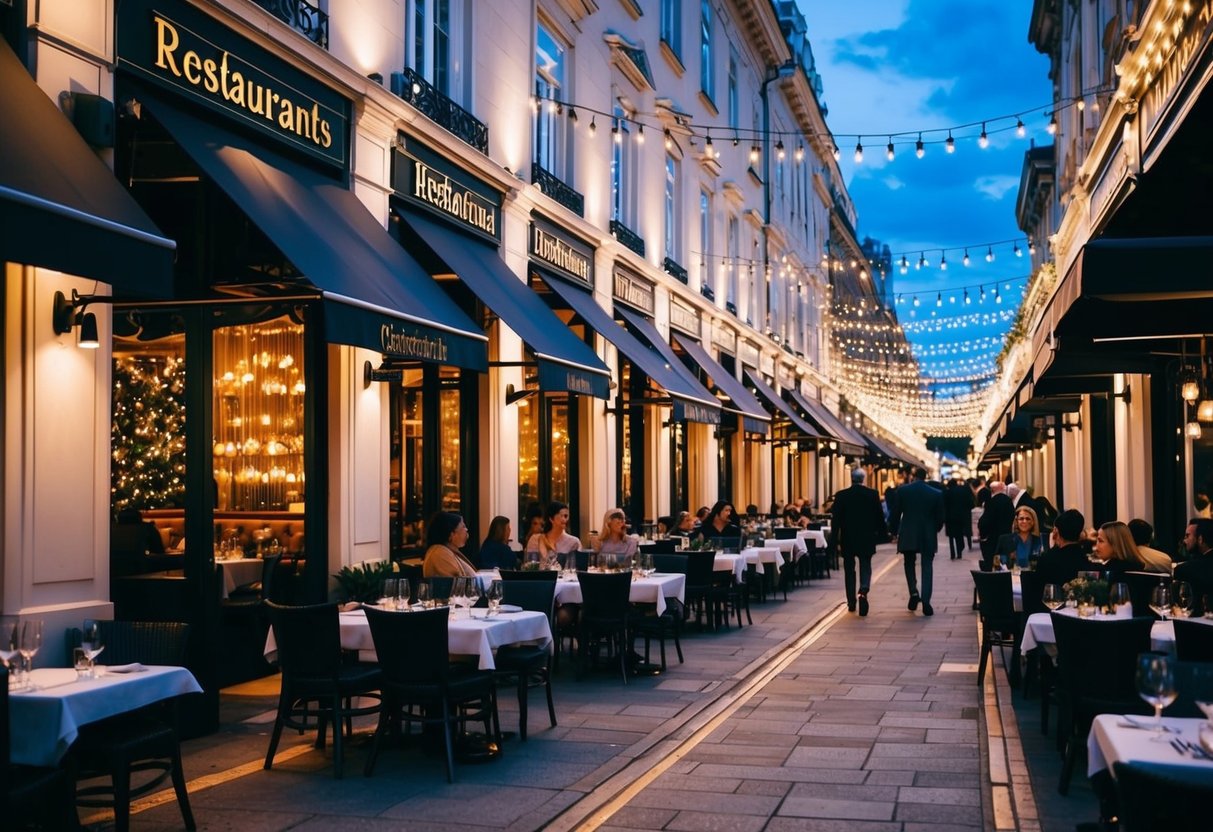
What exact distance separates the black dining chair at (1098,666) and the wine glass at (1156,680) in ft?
7.10

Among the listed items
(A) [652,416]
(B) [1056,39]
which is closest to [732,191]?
(A) [652,416]

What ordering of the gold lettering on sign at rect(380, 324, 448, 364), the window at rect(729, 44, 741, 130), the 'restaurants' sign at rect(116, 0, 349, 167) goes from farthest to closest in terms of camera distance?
the window at rect(729, 44, 741, 130) < the gold lettering on sign at rect(380, 324, 448, 364) < the 'restaurants' sign at rect(116, 0, 349, 167)

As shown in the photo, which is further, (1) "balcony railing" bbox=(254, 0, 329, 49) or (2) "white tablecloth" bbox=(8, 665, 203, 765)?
(1) "balcony railing" bbox=(254, 0, 329, 49)

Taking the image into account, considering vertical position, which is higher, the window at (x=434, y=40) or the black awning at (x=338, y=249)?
the window at (x=434, y=40)

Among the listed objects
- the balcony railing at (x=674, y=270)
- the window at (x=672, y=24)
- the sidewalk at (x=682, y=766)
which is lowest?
the sidewalk at (x=682, y=766)

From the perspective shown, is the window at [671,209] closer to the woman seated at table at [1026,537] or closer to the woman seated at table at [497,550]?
the woman seated at table at [1026,537]

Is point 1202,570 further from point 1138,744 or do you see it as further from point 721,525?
point 721,525

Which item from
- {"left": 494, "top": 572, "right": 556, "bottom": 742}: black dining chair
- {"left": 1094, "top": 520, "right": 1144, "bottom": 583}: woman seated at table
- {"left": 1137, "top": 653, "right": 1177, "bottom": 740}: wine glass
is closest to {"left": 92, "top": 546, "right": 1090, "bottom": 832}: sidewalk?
{"left": 494, "top": 572, "right": 556, "bottom": 742}: black dining chair

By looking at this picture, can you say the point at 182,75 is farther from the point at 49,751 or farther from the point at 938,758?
the point at 938,758

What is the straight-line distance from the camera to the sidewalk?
640cm

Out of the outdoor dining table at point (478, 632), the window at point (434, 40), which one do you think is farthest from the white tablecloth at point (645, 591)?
the window at point (434, 40)

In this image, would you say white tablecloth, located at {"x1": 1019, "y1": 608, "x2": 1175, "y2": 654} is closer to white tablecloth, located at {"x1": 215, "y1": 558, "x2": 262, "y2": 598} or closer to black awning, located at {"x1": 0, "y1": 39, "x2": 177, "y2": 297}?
black awning, located at {"x1": 0, "y1": 39, "x2": 177, "y2": 297}

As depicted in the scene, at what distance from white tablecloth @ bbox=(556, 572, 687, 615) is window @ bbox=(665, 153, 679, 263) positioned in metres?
13.5

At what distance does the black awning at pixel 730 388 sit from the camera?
79.6 ft
